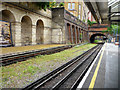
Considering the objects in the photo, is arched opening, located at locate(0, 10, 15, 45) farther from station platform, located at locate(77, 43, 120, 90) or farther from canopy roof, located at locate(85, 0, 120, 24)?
canopy roof, located at locate(85, 0, 120, 24)

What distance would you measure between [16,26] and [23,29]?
9.44ft

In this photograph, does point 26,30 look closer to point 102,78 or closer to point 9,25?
point 9,25

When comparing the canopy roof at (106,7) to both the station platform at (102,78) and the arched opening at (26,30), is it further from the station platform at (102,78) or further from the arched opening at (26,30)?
the arched opening at (26,30)

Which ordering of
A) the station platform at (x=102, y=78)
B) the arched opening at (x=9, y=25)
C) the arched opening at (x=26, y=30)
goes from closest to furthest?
the station platform at (x=102, y=78) → the arched opening at (x=9, y=25) → the arched opening at (x=26, y=30)

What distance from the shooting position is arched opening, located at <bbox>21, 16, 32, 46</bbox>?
52.4ft

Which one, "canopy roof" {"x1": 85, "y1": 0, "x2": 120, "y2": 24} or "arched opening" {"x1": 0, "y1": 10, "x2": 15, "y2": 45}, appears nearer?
"canopy roof" {"x1": 85, "y1": 0, "x2": 120, "y2": 24}

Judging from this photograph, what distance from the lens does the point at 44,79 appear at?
5.12 metres

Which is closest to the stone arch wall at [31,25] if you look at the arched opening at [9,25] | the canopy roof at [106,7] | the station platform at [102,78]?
the arched opening at [9,25]

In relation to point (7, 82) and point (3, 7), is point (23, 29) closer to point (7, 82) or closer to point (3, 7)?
point (3, 7)

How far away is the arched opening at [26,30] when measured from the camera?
16.0 metres

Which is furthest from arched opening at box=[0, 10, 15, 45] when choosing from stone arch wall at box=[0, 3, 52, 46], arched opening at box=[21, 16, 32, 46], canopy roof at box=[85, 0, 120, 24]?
canopy roof at box=[85, 0, 120, 24]

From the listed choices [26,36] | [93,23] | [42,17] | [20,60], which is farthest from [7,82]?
[93,23]

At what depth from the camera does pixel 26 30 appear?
53.5 ft

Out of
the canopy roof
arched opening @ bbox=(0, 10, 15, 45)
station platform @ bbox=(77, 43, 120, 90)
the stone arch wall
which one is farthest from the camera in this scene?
the stone arch wall
